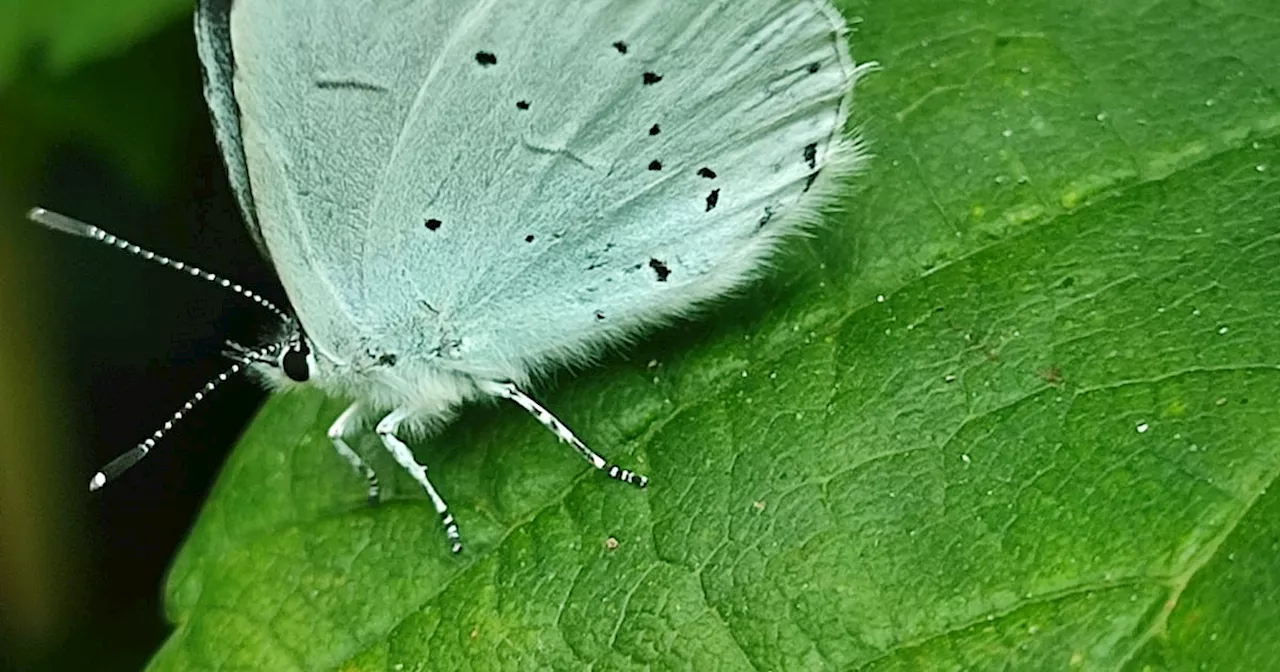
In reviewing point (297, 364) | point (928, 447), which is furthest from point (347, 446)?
point (928, 447)

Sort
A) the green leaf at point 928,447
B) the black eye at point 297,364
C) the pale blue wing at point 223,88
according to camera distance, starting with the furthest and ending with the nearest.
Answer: the black eye at point 297,364 → the pale blue wing at point 223,88 → the green leaf at point 928,447

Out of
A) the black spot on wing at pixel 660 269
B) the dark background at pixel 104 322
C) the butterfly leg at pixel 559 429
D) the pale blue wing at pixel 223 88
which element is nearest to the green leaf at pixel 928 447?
the butterfly leg at pixel 559 429

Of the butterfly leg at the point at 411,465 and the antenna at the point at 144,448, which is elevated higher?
the antenna at the point at 144,448

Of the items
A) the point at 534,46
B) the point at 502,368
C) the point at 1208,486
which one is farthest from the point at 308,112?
the point at 1208,486

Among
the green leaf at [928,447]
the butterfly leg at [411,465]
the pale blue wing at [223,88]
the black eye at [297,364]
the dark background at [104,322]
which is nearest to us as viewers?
the green leaf at [928,447]

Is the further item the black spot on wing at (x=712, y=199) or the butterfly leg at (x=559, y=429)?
the black spot on wing at (x=712, y=199)

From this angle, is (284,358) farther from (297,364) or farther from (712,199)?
(712,199)

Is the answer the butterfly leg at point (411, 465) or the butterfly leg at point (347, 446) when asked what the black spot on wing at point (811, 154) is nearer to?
the butterfly leg at point (411, 465)
